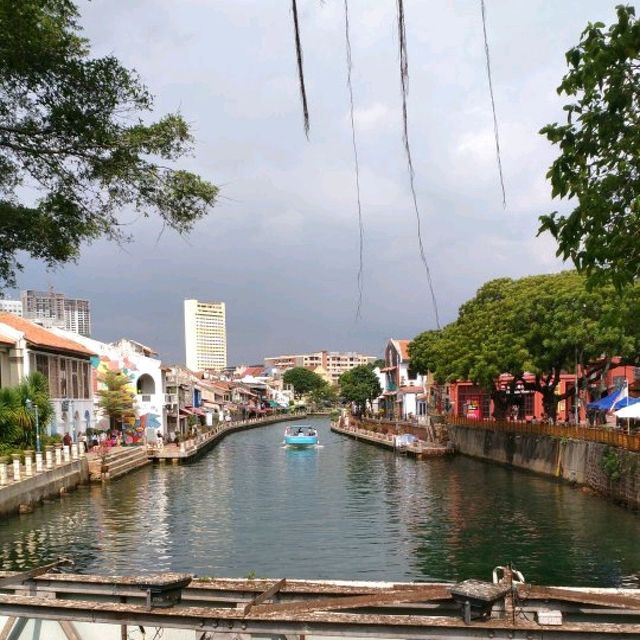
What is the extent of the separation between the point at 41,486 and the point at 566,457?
79.0 ft

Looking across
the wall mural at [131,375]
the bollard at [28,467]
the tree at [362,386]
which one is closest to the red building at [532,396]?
the wall mural at [131,375]

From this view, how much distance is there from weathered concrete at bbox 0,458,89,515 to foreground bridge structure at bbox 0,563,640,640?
2194 cm

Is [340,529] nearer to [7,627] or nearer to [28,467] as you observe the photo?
[28,467]


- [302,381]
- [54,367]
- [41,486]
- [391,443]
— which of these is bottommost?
[391,443]

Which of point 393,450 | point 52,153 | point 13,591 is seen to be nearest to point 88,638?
point 13,591

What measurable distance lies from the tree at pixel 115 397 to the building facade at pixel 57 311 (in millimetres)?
7102

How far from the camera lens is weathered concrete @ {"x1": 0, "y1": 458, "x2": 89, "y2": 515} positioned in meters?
28.4

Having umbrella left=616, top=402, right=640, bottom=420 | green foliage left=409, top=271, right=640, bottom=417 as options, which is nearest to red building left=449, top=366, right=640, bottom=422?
green foliage left=409, top=271, right=640, bottom=417

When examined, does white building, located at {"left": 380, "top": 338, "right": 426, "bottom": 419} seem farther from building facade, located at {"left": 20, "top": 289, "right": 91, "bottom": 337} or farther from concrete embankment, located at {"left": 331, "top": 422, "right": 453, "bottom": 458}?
building facade, located at {"left": 20, "top": 289, "right": 91, "bottom": 337}

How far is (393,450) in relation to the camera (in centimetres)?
6375

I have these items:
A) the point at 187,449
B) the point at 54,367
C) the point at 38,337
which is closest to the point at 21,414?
the point at 38,337

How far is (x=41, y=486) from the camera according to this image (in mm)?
32156

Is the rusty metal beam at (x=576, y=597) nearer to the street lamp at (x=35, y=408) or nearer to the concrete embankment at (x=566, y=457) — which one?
the concrete embankment at (x=566, y=457)

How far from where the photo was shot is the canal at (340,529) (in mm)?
20344
